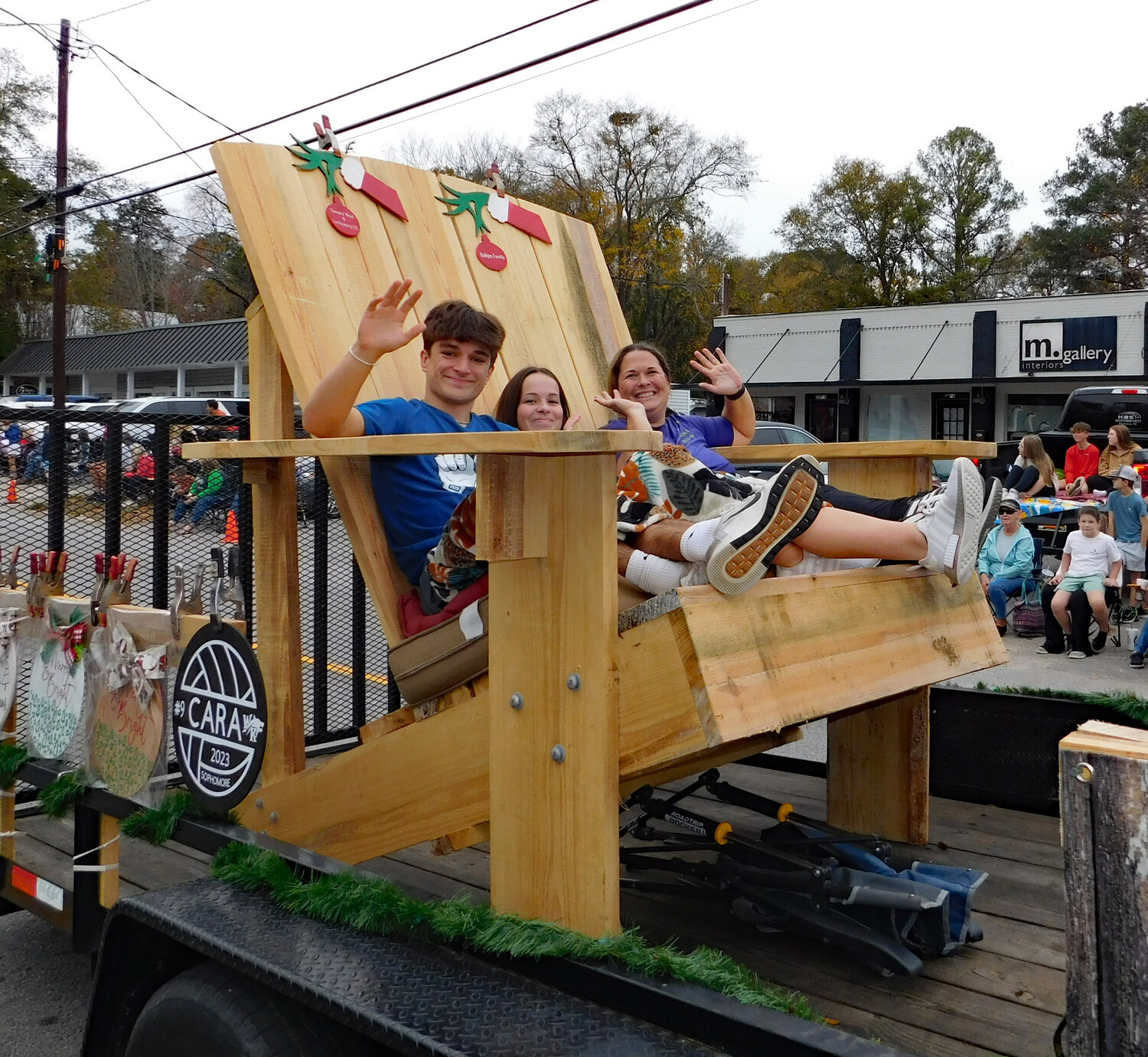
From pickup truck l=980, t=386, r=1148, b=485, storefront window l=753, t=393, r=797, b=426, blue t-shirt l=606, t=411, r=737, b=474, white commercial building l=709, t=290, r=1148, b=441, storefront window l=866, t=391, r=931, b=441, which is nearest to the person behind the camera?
blue t-shirt l=606, t=411, r=737, b=474

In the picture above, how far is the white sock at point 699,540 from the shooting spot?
1998 mm

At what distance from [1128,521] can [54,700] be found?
9.09 meters

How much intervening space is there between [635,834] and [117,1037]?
4.23 feet

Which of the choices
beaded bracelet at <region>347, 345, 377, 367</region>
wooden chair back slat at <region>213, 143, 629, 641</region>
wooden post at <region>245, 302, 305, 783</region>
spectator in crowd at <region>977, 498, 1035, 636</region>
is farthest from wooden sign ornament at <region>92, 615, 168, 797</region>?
spectator in crowd at <region>977, 498, 1035, 636</region>

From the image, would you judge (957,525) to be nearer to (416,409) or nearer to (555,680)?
(555,680)

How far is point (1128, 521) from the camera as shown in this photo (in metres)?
9.13

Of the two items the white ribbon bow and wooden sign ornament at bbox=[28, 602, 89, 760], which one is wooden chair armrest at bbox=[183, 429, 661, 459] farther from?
wooden sign ornament at bbox=[28, 602, 89, 760]

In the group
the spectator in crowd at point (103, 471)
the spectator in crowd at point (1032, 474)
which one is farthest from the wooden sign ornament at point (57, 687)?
the spectator in crowd at point (1032, 474)

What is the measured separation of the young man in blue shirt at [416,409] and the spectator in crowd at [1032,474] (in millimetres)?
9639

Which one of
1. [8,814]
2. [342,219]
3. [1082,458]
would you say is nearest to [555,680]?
[8,814]

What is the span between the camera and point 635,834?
2.69 metres

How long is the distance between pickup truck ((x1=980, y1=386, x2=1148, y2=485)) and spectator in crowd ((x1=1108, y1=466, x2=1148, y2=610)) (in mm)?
5487

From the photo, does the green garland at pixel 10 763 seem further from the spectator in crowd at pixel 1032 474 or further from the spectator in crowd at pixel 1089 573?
the spectator in crowd at pixel 1032 474

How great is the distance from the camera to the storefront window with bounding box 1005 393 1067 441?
27.2 metres
